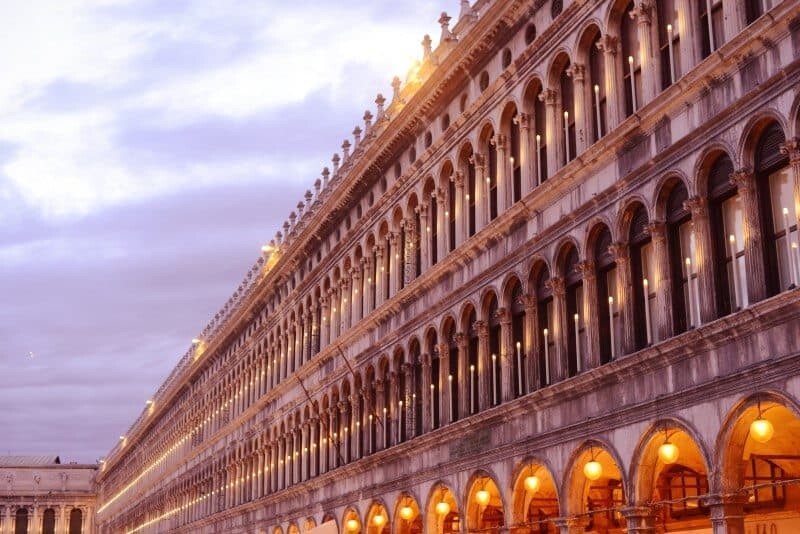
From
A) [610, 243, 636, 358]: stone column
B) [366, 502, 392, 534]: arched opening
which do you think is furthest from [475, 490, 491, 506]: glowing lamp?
[366, 502, 392, 534]: arched opening

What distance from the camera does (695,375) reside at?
22688mm

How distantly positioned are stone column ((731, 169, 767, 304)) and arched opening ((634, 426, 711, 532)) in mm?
3096

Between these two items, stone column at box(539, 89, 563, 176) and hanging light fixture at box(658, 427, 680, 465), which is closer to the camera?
hanging light fixture at box(658, 427, 680, 465)

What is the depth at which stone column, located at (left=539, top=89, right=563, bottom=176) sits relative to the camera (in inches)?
1175

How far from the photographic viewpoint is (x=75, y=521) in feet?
470

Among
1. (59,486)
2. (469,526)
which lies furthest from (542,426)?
(59,486)

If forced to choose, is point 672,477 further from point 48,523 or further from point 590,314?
point 48,523

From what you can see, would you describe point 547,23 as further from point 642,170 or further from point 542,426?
point 542,426

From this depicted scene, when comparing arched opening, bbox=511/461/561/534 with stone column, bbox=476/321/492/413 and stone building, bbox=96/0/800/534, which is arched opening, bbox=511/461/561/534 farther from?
stone column, bbox=476/321/492/413

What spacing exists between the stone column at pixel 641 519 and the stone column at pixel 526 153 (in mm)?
9138

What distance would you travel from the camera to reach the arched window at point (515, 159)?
32.4m

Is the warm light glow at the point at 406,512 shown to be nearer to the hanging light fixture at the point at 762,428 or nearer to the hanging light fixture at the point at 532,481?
the hanging light fixture at the point at 532,481

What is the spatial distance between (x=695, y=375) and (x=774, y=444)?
109 inches

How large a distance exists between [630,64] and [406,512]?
17.0 meters
